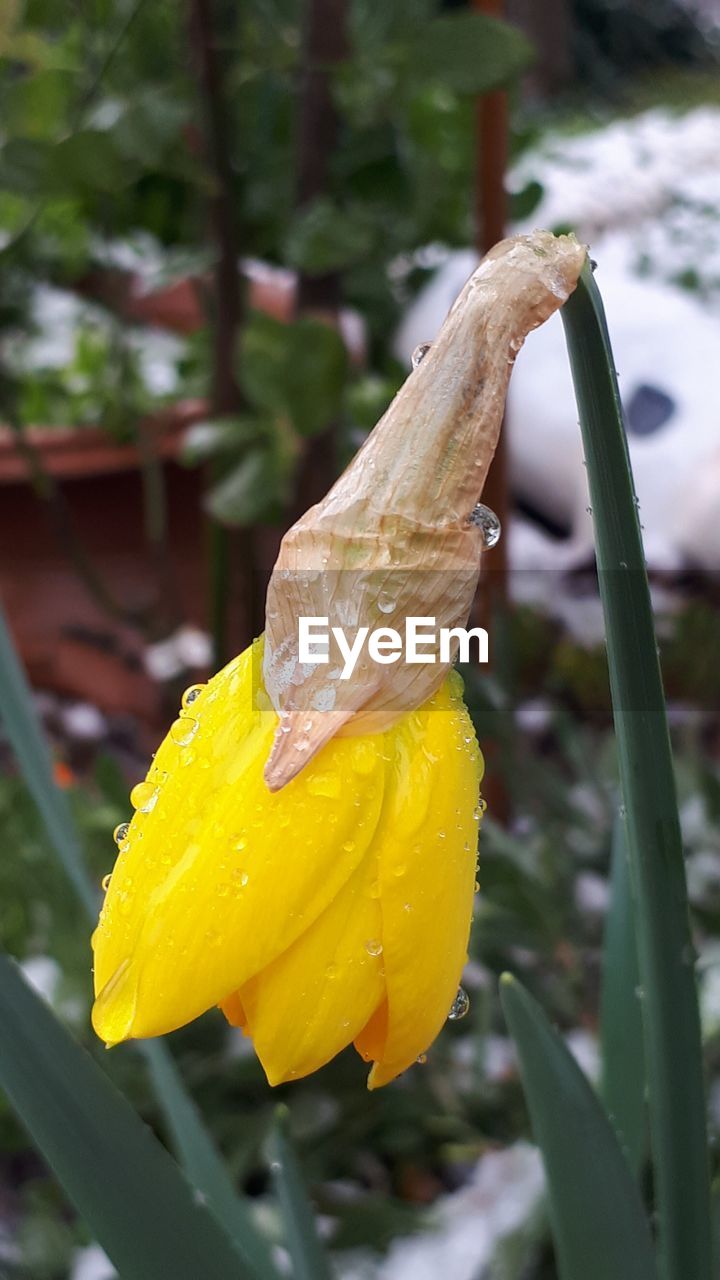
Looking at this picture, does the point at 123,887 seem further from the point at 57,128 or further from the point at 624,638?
the point at 57,128

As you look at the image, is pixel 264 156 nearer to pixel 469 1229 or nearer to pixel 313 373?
pixel 313 373

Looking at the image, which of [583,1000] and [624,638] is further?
[583,1000]

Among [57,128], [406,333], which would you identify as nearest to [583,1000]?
[57,128]

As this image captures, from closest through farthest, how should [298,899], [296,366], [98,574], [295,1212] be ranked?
[298,899], [295,1212], [296,366], [98,574]

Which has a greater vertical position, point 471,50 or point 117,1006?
point 471,50

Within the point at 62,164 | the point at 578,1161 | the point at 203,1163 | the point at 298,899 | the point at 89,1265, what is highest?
the point at 62,164

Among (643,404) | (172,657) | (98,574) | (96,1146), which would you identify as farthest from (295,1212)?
(643,404)

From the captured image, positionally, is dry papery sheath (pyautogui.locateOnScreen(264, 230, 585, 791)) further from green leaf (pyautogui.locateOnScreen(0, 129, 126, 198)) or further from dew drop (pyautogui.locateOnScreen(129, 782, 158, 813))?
green leaf (pyautogui.locateOnScreen(0, 129, 126, 198))
